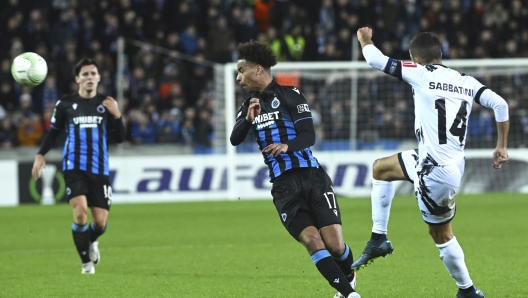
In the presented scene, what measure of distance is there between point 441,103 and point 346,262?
1491 mm

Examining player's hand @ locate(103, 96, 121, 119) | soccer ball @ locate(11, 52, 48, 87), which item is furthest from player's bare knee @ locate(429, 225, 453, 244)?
soccer ball @ locate(11, 52, 48, 87)

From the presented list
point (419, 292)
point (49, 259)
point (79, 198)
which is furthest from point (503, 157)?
point (49, 259)

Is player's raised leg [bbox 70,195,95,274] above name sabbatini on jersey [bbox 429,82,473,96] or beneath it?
beneath

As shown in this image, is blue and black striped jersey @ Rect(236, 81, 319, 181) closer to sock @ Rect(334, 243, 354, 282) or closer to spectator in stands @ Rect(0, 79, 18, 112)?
sock @ Rect(334, 243, 354, 282)

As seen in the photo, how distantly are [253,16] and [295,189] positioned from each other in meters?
15.9

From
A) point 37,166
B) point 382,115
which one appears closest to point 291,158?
point 37,166

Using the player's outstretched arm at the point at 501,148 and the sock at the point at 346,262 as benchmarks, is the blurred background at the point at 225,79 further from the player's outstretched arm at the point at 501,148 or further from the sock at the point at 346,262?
the sock at the point at 346,262

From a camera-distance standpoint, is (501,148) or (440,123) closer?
(440,123)

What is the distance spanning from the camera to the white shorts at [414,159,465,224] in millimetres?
6793

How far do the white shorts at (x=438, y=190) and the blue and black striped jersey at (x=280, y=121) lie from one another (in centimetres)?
91

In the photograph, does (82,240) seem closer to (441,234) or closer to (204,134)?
(441,234)

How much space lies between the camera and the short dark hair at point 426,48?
22.4ft

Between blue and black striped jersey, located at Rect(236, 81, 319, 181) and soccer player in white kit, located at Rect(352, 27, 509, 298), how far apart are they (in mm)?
687

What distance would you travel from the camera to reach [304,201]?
6965mm
